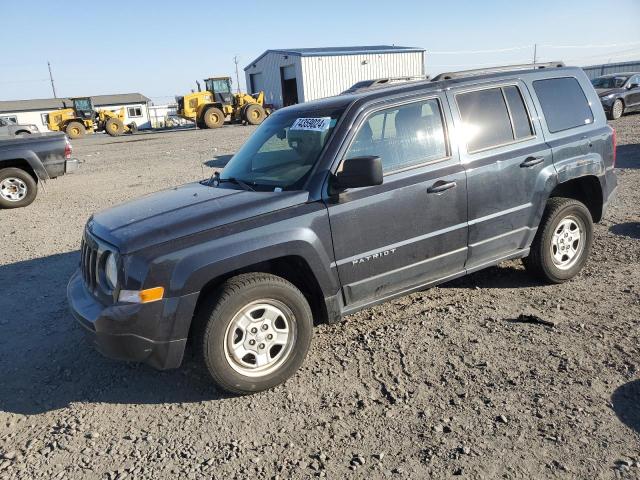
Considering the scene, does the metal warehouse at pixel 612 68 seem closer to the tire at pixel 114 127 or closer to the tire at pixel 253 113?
the tire at pixel 253 113

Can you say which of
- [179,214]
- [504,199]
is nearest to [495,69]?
[504,199]

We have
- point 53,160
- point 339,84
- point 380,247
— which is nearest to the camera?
point 380,247

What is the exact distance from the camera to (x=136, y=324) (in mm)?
2967

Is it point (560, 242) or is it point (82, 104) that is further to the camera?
point (82, 104)

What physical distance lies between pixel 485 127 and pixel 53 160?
8964 millimetres

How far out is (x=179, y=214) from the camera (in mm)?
3336

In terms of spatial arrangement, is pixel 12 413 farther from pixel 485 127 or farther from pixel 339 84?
pixel 339 84

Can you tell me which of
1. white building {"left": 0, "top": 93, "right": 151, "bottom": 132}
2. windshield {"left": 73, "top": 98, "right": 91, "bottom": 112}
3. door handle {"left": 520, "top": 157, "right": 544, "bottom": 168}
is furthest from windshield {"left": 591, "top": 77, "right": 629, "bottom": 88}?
white building {"left": 0, "top": 93, "right": 151, "bottom": 132}

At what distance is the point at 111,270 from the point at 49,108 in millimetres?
71833

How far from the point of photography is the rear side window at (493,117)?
402cm

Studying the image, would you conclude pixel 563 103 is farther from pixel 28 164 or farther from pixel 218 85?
pixel 218 85

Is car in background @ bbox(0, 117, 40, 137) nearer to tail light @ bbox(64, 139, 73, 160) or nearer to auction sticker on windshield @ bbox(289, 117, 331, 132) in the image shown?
tail light @ bbox(64, 139, 73, 160)

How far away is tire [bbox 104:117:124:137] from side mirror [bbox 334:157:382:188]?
116 ft

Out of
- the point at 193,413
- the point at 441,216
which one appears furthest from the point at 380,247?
the point at 193,413
